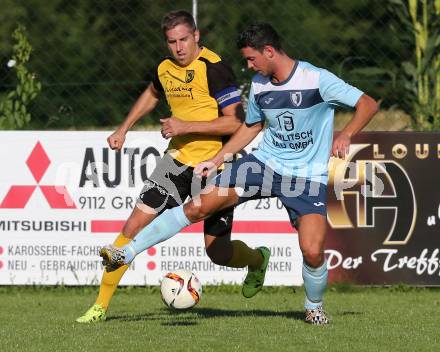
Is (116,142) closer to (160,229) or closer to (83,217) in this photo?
(160,229)

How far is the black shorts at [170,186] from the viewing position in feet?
28.6

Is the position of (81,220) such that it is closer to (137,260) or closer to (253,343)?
(137,260)

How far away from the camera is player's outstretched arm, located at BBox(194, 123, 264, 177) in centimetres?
833

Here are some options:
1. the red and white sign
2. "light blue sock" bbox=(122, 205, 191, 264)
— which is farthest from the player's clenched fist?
the red and white sign

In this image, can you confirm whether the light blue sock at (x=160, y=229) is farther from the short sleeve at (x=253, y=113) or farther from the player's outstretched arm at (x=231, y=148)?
the short sleeve at (x=253, y=113)

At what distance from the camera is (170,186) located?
8.73 metres

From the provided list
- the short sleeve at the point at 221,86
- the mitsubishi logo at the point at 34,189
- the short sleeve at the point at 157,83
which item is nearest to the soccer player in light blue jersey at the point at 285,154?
the short sleeve at the point at 221,86

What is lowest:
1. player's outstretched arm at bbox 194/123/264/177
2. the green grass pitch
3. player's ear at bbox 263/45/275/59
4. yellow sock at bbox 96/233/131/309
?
the green grass pitch

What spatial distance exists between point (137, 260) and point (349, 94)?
3760 mm

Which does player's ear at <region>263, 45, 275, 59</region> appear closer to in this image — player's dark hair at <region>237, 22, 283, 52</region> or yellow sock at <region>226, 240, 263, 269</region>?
player's dark hair at <region>237, 22, 283, 52</region>

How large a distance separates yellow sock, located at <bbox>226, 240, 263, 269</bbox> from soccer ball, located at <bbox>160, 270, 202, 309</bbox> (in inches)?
25.3

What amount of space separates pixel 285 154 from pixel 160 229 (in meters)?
1.05

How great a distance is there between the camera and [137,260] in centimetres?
1109

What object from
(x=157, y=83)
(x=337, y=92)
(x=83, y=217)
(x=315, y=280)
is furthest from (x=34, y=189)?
(x=337, y=92)
